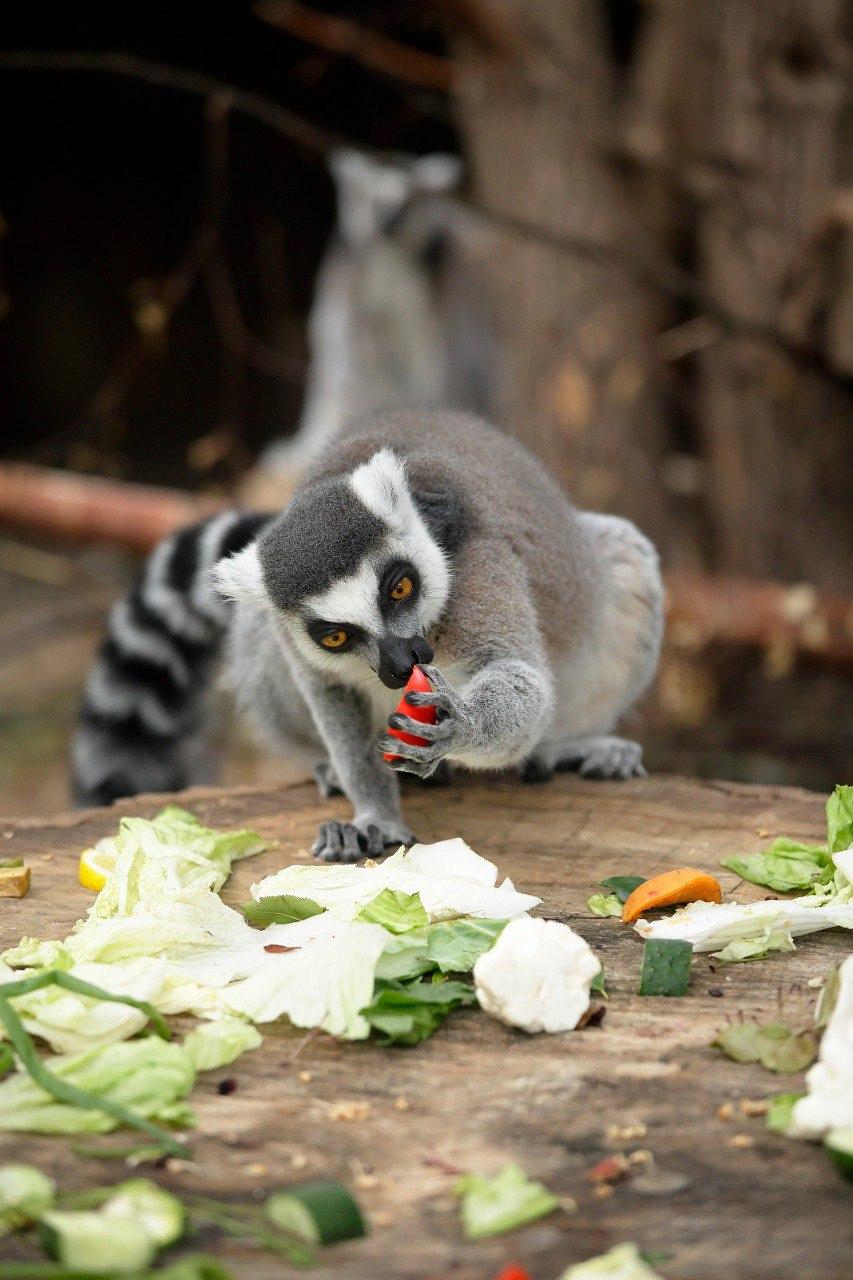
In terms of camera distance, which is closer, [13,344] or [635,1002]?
[635,1002]

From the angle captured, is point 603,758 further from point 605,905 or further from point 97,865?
point 97,865

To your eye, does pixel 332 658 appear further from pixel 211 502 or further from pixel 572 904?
pixel 211 502

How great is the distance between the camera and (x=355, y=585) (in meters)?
3.45

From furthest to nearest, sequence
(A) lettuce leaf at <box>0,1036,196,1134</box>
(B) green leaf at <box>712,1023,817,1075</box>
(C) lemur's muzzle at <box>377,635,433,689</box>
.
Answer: (C) lemur's muzzle at <box>377,635,433,689</box>
(B) green leaf at <box>712,1023,817,1075</box>
(A) lettuce leaf at <box>0,1036,196,1134</box>

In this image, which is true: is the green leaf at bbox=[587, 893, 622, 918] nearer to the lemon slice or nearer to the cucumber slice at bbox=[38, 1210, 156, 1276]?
the lemon slice

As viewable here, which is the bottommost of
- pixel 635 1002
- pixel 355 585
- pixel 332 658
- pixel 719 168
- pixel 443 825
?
pixel 443 825

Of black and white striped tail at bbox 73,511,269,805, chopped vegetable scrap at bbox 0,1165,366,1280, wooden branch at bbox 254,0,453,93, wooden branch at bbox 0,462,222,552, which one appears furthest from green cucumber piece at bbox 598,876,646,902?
wooden branch at bbox 254,0,453,93

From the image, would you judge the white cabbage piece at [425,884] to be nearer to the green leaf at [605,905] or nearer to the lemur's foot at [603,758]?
the green leaf at [605,905]

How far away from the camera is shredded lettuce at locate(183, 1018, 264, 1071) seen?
95.0 inches

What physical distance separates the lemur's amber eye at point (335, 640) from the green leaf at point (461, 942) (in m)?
0.94

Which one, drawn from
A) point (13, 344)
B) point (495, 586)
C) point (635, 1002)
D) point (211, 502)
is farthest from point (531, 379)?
point (13, 344)

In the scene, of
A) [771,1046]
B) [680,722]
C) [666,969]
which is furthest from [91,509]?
[771,1046]

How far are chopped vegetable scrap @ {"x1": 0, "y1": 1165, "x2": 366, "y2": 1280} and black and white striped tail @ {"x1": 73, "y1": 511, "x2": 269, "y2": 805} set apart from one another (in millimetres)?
2996

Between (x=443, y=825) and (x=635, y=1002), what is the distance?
55.6 inches
